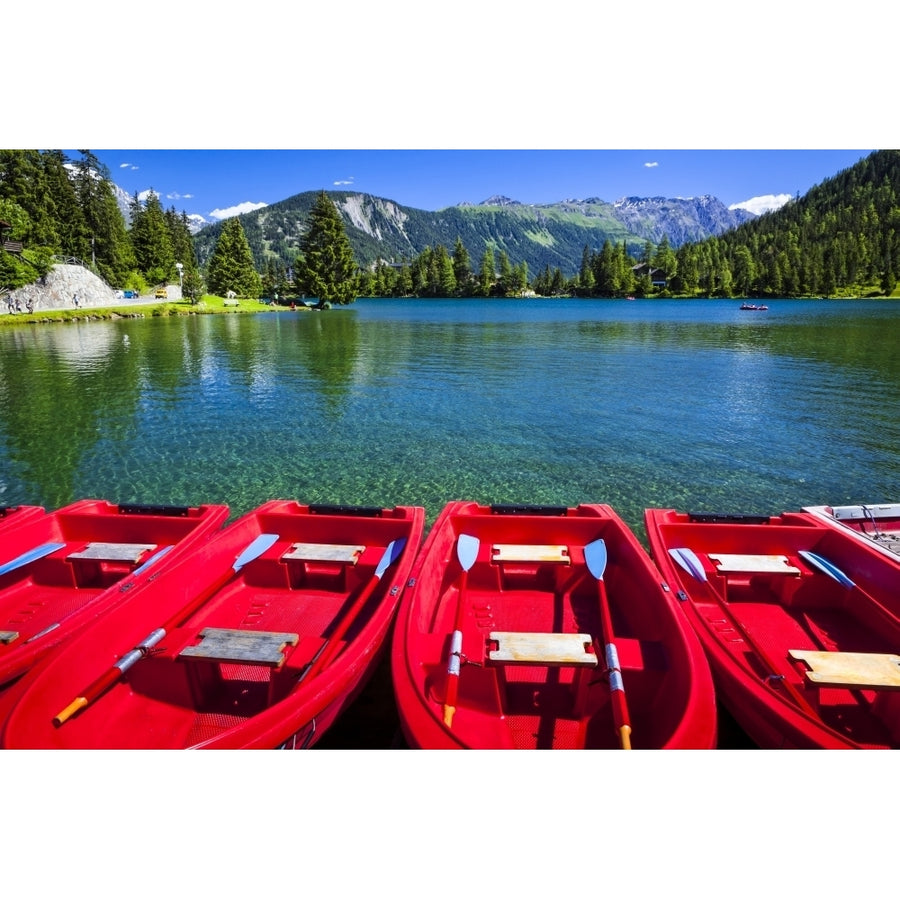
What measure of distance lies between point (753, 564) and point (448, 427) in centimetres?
1195

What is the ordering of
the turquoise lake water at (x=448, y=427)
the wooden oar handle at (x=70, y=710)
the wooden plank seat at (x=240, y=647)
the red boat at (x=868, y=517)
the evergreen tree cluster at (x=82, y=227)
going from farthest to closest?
the evergreen tree cluster at (x=82, y=227) < the turquoise lake water at (x=448, y=427) < the red boat at (x=868, y=517) < the wooden plank seat at (x=240, y=647) < the wooden oar handle at (x=70, y=710)

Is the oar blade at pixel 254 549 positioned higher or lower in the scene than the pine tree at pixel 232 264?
lower

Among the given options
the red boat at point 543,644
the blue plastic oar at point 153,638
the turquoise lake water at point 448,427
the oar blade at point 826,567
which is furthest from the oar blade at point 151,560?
the oar blade at point 826,567

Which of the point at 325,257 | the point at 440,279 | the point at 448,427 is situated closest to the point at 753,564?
the point at 448,427

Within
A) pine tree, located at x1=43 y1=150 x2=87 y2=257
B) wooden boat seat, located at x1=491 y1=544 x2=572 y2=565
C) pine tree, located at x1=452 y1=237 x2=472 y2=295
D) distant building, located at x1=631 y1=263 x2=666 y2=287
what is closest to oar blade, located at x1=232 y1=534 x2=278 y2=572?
wooden boat seat, located at x1=491 y1=544 x2=572 y2=565

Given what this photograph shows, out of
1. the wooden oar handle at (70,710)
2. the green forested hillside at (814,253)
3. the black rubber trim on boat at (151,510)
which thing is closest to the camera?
the wooden oar handle at (70,710)

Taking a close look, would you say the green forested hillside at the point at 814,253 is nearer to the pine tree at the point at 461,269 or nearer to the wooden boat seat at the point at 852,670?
the pine tree at the point at 461,269

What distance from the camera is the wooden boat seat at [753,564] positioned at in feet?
19.1

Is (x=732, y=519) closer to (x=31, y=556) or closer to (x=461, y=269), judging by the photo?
(x=31, y=556)

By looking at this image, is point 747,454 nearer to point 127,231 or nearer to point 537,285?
point 127,231

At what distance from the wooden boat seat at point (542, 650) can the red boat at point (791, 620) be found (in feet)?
3.46

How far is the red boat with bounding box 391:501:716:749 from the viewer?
3836 mm

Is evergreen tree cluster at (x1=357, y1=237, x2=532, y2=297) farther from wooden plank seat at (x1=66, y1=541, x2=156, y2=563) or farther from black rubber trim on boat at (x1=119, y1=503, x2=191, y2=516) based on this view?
wooden plank seat at (x1=66, y1=541, x2=156, y2=563)

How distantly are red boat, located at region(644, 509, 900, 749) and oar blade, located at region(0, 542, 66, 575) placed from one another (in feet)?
24.0
